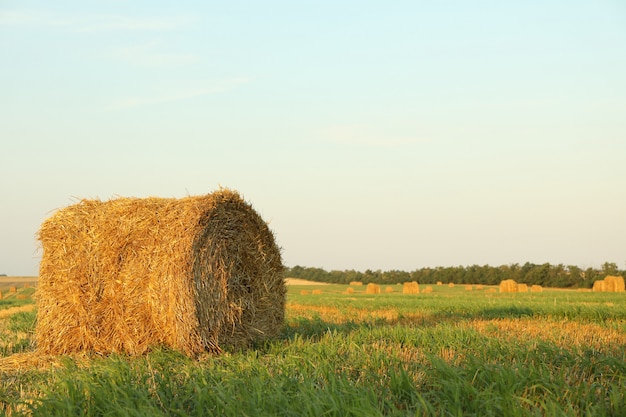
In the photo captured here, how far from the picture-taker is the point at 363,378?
18.6ft

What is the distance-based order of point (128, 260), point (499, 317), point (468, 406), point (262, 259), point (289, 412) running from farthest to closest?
point (499, 317)
point (262, 259)
point (128, 260)
point (468, 406)
point (289, 412)

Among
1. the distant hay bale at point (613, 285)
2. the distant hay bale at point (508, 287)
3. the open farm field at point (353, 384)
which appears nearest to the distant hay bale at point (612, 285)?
the distant hay bale at point (613, 285)

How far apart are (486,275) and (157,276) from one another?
52677mm

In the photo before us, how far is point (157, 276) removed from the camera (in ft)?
29.2

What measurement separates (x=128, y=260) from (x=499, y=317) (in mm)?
8821

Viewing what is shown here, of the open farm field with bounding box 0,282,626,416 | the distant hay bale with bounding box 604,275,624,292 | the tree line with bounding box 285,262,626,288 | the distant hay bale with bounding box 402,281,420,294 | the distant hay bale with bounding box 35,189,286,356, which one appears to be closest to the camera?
the open farm field with bounding box 0,282,626,416

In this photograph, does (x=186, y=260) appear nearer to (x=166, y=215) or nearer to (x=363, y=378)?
(x=166, y=215)

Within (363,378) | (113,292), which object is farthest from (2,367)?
(363,378)

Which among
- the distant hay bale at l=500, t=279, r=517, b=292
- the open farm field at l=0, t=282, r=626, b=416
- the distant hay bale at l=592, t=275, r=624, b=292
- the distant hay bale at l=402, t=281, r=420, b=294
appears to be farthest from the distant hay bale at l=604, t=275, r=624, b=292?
the open farm field at l=0, t=282, r=626, b=416

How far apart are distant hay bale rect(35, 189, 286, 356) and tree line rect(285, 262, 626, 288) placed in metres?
44.8

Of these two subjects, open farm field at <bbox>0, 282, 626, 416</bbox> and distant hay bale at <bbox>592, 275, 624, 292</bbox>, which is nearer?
open farm field at <bbox>0, 282, 626, 416</bbox>

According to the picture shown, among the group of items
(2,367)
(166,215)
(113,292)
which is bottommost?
(2,367)

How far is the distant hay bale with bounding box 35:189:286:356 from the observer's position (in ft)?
28.8

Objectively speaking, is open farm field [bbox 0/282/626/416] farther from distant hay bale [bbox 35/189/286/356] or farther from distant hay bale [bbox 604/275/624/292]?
distant hay bale [bbox 604/275/624/292]
